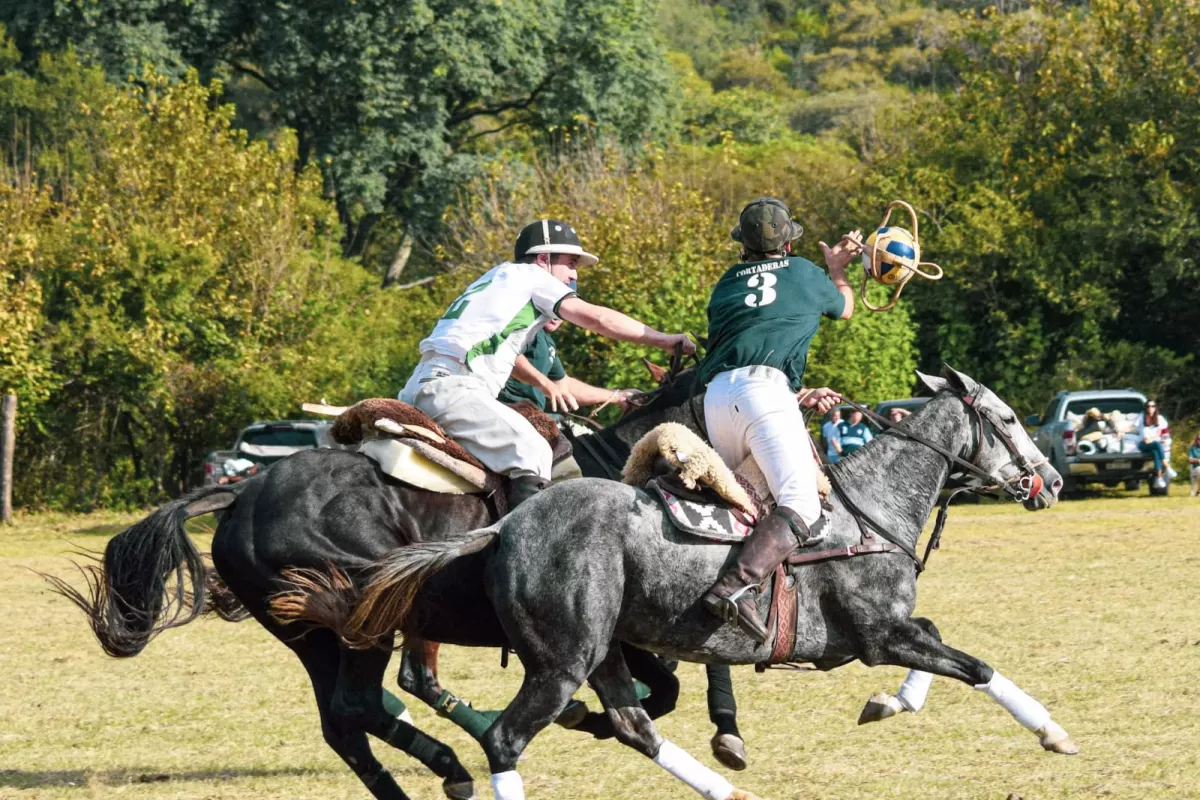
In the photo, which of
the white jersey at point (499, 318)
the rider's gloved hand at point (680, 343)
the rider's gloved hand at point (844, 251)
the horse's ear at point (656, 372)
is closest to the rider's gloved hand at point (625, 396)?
the horse's ear at point (656, 372)

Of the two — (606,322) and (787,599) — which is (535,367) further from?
(787,599)

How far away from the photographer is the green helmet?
7.06 m

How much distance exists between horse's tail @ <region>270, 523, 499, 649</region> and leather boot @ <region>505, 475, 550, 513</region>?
66 cm

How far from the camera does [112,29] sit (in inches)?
1629

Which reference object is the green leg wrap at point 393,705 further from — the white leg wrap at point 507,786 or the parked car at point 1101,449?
the parked car at point 1101,449

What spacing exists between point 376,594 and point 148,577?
1.64m

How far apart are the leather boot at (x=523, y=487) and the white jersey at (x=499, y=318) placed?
0.47 m

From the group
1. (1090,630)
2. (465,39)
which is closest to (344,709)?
(1090,630)

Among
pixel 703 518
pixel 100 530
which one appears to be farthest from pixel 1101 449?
pixel 703 518

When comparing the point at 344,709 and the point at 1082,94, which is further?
the point at 1082,94

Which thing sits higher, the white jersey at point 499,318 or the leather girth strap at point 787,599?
the white jersey at point 499,318

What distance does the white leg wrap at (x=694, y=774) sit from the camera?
6.56 meters

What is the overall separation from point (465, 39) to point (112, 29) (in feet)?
30.0

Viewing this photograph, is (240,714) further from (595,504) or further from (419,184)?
(419,184)
